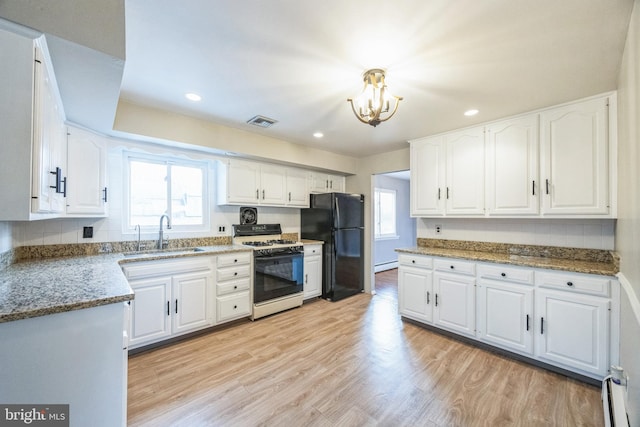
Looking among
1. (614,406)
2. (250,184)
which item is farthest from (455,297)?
(250,184)

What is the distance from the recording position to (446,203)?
312 centimetres

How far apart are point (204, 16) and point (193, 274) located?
2340 mm

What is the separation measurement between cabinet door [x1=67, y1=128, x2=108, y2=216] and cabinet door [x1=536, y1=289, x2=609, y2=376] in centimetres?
417

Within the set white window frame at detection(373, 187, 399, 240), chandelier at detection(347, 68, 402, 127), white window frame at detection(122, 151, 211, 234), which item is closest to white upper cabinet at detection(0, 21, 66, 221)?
chandelier at detection(347, 68, 402, 127)

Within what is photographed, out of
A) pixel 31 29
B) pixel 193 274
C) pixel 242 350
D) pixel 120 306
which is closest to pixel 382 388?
pixel 242 350

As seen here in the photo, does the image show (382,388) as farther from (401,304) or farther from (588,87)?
(588,87)

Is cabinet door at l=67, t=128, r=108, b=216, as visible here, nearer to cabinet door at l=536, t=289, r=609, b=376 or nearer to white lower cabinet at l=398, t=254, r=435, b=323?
white lower cabinet at l=398, t=254, r=435, b=323

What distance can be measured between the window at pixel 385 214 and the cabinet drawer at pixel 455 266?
10.5ft

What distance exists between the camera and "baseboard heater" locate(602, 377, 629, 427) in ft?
4.29

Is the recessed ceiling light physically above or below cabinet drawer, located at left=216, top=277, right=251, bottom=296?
above

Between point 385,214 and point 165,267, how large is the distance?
16.5 feet

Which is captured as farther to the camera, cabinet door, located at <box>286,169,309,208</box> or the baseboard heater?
cabinet door, located at <box>286,169,309,208</box>

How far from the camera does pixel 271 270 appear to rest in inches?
132

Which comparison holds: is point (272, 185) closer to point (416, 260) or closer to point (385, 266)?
point (416, 260)
